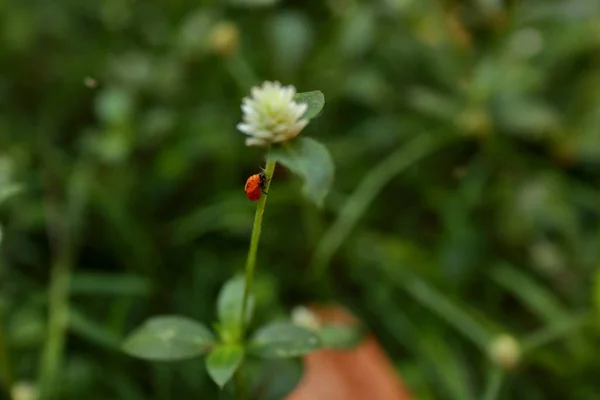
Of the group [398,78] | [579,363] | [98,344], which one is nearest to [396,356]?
[579,363]

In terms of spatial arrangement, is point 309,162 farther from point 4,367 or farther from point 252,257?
point 4,367

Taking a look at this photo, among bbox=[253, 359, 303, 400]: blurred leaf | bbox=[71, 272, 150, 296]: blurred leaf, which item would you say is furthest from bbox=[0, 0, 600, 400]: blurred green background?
bbox=[253, 359, 303, 400]: blurred leaf

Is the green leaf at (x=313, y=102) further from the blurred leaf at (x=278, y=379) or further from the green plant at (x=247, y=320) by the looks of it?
the blurred leaf at (x=278, y=379)

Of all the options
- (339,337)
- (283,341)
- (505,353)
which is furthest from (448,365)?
(283,341)

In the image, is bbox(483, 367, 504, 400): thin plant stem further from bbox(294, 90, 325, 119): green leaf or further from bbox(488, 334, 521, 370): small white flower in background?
bbox(294, 90, 325, 119): green leaf

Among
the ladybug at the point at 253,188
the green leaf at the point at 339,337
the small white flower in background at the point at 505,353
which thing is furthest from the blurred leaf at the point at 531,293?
the ladybug at the point at 253,188
